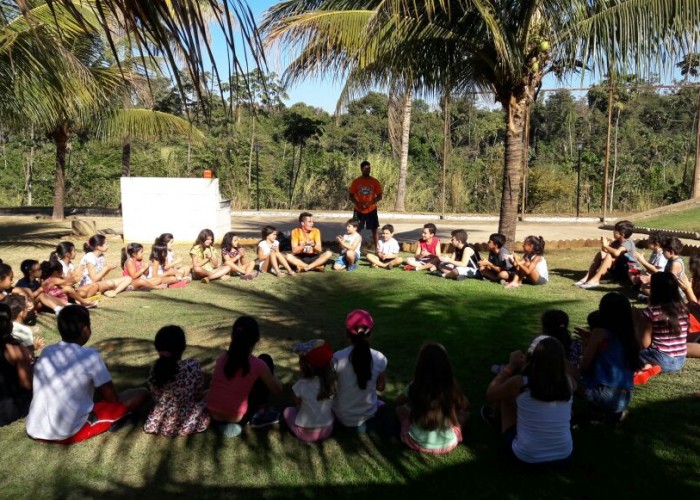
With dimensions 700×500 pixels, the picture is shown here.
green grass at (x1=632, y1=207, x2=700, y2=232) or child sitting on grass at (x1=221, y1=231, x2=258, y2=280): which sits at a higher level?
green grass at (x1=632, y1=207, x2=700, y2=232)

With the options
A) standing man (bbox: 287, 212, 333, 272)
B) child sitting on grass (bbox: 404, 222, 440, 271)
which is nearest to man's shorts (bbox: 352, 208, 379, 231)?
standing man (bbox: 287, 212, 333, 272)

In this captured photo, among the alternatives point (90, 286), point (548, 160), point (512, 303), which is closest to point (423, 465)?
point (512, 303)

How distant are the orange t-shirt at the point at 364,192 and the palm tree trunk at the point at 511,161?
2.50 metres

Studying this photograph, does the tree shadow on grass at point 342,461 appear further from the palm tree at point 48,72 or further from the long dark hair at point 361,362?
the palm tree at point 48,72

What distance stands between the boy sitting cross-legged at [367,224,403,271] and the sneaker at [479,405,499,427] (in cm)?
661

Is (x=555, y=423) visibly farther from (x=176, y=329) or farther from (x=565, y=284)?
(x=565, y=284)

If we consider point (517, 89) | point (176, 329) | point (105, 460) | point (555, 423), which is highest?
point (517, 89)

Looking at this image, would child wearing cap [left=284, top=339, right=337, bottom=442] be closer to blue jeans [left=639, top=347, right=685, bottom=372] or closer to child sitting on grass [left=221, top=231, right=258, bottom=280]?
blue jeans [left=639, top=347, right=685, bottom=372]

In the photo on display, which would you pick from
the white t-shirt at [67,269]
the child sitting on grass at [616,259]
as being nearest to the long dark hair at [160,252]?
the white t-shirt at [67,269]

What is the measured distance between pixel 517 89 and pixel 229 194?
1593 centimetres

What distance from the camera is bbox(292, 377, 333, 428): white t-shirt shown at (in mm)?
4293

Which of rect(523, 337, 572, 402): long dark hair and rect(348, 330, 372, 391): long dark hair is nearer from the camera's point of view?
rect(523, 337, 572, 402): long dark hair

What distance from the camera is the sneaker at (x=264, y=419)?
4.47m

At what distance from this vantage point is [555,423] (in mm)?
3789
